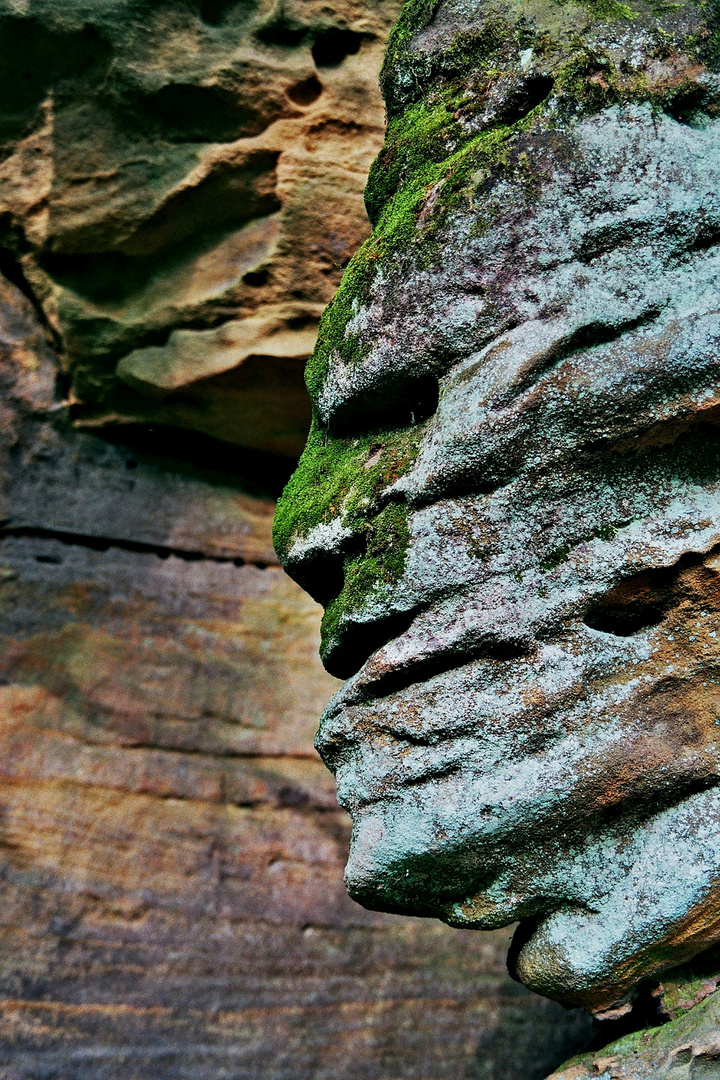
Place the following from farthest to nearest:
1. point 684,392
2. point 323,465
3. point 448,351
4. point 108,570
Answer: point 108,570, point 323,465, point 448,351, point 684,392

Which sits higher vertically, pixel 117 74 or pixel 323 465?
pixel 117 74

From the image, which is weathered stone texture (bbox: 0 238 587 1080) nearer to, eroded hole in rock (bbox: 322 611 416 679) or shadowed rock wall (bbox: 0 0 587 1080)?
shadowed rock wall (bbox: 0 0 587 1080)

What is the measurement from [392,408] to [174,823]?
1.51 metres

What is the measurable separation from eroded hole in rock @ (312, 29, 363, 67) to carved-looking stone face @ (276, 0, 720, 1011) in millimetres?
1086

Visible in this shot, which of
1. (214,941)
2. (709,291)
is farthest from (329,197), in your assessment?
(214,941)

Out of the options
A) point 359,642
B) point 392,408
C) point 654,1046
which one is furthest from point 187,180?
point 654,1046

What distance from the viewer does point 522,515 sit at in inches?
52.6

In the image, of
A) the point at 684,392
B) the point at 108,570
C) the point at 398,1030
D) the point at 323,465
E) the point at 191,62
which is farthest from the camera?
the point at 108,570

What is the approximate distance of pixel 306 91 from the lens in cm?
241

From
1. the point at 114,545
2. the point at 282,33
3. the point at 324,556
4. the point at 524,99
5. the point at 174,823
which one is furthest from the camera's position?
the point at 114,545

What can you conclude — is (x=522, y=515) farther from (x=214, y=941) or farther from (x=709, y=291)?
(x=214, y=941)

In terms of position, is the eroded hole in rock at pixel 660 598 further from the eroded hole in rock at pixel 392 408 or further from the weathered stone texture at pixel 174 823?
the weathered stone texture at pixel 174 823

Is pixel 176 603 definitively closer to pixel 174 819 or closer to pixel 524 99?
pixel 174 819

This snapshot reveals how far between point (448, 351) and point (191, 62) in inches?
55.1
